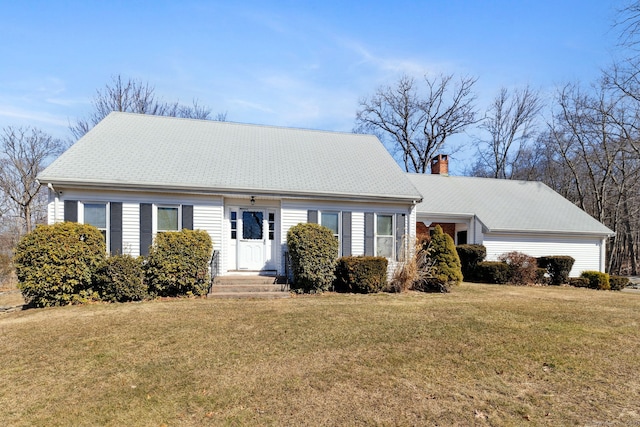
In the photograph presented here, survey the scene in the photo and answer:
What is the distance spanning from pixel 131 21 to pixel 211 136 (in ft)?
14.5

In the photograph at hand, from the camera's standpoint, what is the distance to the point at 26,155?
28.4 metres

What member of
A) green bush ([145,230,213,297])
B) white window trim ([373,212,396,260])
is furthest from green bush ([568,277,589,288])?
green bush ([145,230,213,297])

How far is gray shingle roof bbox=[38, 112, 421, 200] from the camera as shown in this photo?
35.5 ft

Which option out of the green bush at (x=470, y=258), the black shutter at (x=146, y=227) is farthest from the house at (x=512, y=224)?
the black shutter at (x=146, y=227)

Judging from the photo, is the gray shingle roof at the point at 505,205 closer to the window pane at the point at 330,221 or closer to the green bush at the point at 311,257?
the window pane at the point at 330,221

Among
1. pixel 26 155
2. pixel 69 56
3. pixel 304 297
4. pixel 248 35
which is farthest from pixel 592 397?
pixel 26 155

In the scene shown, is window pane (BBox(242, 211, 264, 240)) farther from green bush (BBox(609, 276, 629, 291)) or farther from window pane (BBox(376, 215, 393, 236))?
green bush (BBox(609, 276, 629, 291))

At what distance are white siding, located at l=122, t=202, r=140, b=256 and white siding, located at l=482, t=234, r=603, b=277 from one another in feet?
45.7

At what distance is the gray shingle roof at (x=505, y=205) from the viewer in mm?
16859

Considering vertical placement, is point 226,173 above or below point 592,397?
above

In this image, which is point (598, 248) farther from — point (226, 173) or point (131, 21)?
point (131, 21)

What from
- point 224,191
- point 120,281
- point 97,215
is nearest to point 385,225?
point 224,191

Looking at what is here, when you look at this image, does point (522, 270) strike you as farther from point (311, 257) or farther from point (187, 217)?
point (187, 217)

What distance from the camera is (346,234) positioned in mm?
12008
